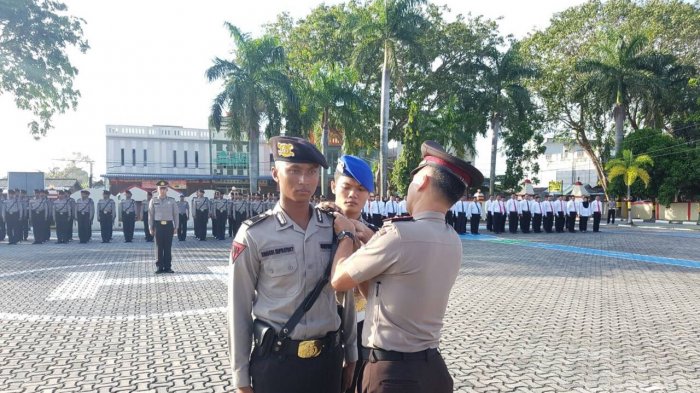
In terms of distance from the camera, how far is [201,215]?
19.6 m

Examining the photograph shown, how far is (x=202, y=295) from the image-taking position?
8547mm

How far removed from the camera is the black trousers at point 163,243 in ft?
35.0

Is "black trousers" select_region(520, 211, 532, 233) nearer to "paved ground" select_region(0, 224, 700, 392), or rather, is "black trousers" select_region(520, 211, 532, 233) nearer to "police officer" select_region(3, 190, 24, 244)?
"paved ground" select_region(0, 224, 700, 392)

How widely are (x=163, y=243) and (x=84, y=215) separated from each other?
8962 millimetres

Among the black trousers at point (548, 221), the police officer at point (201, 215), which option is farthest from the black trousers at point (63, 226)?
the black trousers at point (548, 221)

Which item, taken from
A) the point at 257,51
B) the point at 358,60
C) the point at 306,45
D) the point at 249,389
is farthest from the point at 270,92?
the point at 249,389

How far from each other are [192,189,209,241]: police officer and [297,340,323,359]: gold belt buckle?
57.6ft

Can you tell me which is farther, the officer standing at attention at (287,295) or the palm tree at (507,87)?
the palm tree at (507,87)

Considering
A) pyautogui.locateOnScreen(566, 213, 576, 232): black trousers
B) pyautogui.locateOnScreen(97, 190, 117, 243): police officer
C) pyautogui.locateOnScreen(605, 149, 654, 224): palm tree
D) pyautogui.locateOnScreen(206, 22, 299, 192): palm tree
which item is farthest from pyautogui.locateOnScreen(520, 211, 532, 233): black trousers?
pyautogui.locateOnScreen(97, 190, 117, 243): police officer

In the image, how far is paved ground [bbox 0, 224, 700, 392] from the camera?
481cm

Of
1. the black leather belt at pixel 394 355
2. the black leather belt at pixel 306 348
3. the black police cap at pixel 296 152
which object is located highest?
the black police cap at pixel 296 152

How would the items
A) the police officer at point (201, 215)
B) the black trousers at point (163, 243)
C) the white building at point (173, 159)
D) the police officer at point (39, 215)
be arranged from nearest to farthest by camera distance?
the black trousers at point (163, 243) < the police officer at point (39, 215) < the police officer at point (201, 215) < the white building at point (173, 159)

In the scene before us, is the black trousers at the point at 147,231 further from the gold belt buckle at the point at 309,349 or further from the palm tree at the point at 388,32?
the gold belt buckle at the point at 309,349

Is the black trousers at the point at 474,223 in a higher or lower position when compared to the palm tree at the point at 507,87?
lower
